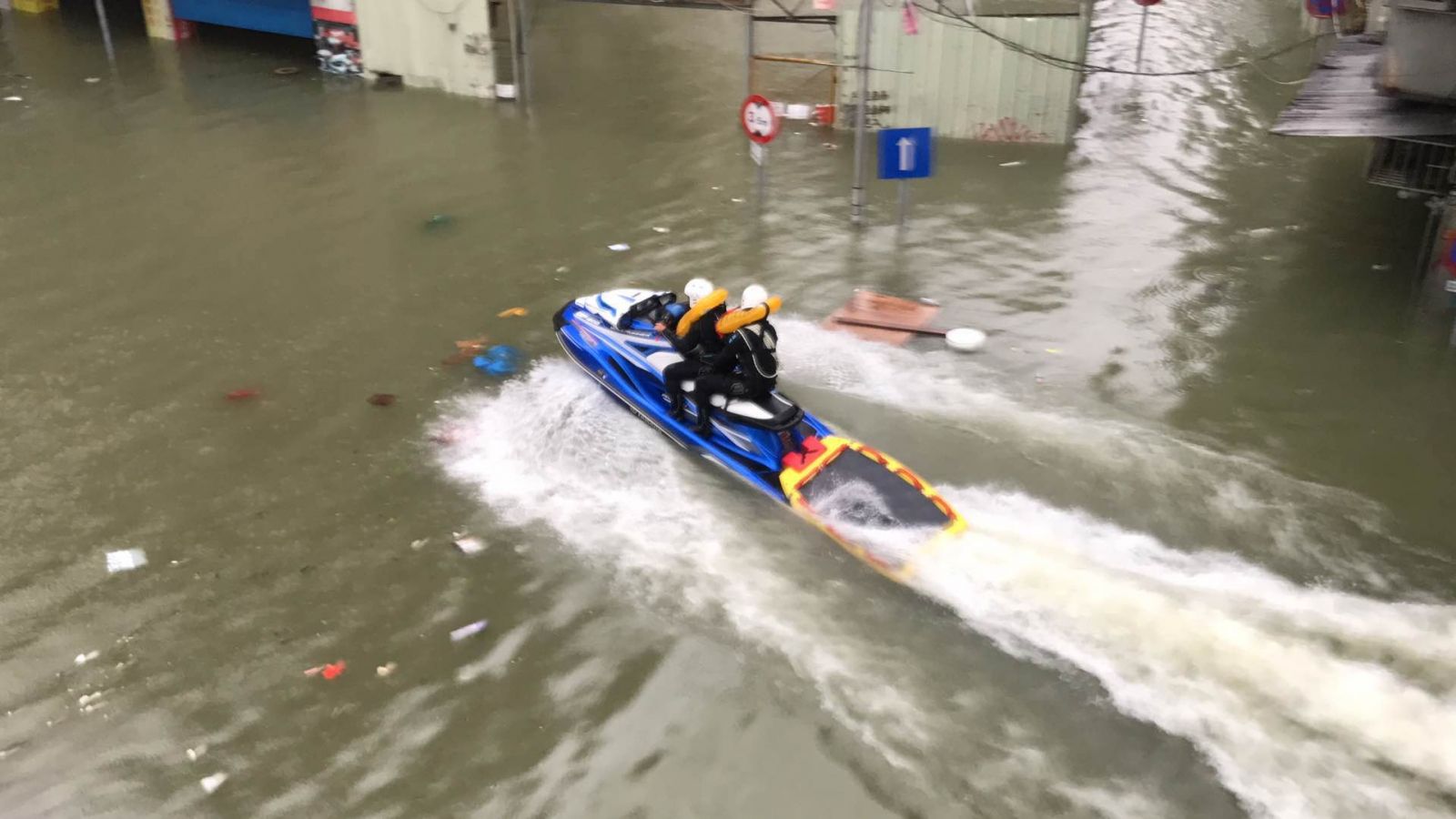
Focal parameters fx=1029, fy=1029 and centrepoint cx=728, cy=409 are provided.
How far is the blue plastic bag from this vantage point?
9.19 metres

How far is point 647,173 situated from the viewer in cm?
1390

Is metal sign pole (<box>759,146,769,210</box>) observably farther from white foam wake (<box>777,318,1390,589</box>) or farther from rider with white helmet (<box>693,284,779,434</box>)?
rider with white helmet (<box>693,284,779,434</box>)

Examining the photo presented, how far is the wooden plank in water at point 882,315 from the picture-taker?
9898 mm

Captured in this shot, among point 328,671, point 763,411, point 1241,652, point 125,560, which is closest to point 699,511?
point 763,411

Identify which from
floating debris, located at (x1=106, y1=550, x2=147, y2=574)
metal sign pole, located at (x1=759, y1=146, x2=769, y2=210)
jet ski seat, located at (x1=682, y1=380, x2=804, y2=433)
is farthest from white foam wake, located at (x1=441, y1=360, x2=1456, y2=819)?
metal sign pole, located at (x1=759, y1=146, x2=769, y2=210)

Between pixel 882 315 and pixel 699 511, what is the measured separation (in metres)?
3.72

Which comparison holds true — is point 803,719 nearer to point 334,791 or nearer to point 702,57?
point 334,791

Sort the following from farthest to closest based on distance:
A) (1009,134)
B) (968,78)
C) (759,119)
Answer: (1009,134) < (968,78) < (759,119)

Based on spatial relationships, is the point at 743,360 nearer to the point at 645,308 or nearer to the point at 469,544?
the point at 645,308

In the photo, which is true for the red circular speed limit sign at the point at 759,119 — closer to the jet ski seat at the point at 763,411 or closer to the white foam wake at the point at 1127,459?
the white foam wake at the point at 1127,459

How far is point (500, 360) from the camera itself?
30.6ft

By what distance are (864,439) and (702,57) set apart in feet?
43.5

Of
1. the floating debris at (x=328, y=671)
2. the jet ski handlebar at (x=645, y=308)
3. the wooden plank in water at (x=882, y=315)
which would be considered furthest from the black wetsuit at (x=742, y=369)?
the floating debris at (x=328, y=671)

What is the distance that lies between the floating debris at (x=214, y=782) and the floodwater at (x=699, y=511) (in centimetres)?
7
